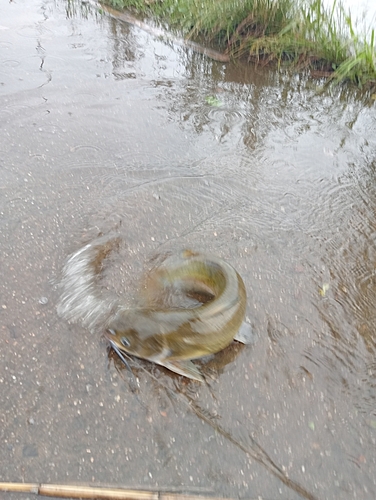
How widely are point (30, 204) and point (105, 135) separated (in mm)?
1318

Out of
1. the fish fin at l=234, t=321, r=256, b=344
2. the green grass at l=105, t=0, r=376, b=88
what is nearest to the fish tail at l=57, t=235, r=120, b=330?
the fish fin at l=234, t=321, r=256, b=344

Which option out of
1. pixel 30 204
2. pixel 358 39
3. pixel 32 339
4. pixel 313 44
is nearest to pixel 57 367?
pixel 32 339

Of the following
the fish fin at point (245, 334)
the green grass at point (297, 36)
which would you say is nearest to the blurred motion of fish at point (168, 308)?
the fish fin at point (245, 334)

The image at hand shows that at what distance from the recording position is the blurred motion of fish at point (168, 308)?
7.13 ft

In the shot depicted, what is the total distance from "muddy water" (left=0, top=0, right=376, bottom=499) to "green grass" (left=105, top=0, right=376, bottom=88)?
0.46 metres

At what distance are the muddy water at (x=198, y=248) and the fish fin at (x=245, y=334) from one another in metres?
0.05

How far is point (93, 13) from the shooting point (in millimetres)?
7168

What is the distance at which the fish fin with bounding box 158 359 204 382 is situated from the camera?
85.2 inches

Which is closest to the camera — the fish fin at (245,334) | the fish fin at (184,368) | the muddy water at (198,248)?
the muddy water at (198,248)

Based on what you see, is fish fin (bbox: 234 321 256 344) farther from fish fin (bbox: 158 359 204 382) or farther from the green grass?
the green grass

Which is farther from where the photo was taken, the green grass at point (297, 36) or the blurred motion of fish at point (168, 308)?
the green grass at point (297, 36)

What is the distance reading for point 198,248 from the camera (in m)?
3.00

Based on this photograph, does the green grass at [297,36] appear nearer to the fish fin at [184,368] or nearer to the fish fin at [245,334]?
the fish fin at [245,334]

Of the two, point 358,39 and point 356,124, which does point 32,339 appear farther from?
point 358,39
